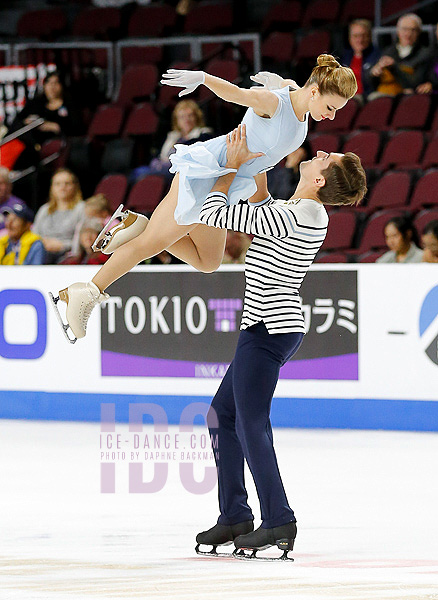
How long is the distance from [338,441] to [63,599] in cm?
375

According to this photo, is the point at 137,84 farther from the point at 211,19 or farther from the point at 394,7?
the point at 394,7

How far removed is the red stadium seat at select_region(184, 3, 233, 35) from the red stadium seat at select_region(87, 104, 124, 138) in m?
1.20

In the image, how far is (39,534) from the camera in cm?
468

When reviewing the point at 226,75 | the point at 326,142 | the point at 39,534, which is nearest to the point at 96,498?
the point at 39,534

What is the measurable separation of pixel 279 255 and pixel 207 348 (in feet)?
12.2

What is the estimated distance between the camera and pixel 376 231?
860 centimetres

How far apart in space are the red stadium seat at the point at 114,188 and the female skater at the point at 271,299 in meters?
5.60

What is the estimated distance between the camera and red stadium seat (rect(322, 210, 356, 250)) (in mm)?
8789

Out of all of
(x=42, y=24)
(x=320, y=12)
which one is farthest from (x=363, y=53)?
(x=42, y=24)

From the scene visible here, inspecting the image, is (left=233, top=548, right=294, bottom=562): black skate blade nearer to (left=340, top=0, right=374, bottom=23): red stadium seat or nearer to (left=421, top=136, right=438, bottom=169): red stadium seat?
(left=421, top=136, right=438, bottom=169): red stadium seat

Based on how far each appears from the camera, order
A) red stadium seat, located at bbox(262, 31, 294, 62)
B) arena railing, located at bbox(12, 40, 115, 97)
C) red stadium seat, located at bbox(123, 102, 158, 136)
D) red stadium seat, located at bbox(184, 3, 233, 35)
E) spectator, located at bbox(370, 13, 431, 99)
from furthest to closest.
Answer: arena railing, located at bbox(12, 40, 115, 97) < red stadium seat, located at bbox(184, 3, 233, 35) < red stadium seat, located at bbox(262, 31, 294, 62) < red stadium seat, located at bbox(123, 102, 158, 136) < spectator, located at bbox(370, 13, 431, 99)

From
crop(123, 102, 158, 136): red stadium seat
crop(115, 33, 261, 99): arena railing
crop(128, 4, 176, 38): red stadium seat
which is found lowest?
crop(123, 102, 158, 136): red stadium seat

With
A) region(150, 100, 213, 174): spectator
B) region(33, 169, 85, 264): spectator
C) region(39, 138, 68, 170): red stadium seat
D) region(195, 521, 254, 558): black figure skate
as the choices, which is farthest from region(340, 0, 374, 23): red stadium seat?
region(195, 521, 254, 558): black figure skate

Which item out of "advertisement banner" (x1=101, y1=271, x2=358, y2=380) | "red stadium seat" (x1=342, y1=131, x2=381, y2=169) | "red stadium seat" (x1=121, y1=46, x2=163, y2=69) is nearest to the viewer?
"advertisement banner" (x1=101, y1=271, x2=358, y2=380)
